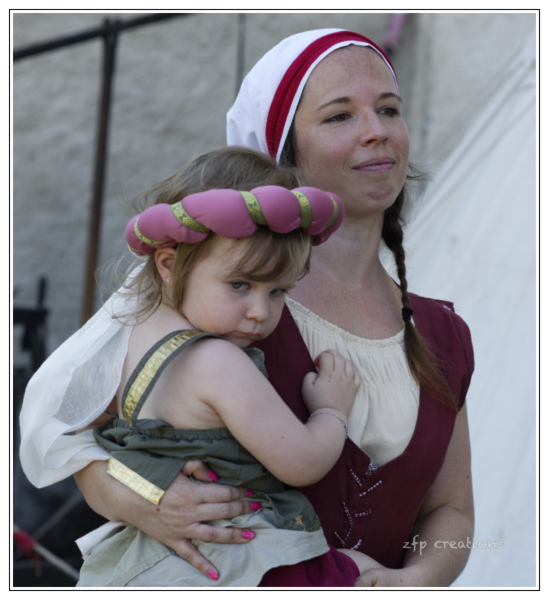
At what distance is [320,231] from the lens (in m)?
1.16

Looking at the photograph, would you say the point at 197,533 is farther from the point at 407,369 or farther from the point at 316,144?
the point at 316,144

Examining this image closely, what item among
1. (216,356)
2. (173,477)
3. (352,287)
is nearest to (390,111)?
(352,287)

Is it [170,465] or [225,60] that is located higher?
[225,60]

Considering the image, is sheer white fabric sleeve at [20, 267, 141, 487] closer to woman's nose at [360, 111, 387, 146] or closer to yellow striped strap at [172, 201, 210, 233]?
yellow striped strap at [172, 201, 210, 233]

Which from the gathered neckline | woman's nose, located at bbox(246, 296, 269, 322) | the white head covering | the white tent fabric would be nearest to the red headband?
the white head covering

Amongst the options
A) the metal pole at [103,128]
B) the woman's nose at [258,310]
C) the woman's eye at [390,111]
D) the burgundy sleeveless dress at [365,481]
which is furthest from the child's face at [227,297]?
the metal pole at [103,128]

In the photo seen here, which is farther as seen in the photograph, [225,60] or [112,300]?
[225,60]

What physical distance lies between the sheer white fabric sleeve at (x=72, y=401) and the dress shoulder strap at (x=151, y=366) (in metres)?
0.08

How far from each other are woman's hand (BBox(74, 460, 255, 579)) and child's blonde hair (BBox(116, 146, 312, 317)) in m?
0.31

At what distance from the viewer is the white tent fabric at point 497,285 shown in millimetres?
2311

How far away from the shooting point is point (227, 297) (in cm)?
110

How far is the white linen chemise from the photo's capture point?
1312mm

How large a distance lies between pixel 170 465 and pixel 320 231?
47 cm

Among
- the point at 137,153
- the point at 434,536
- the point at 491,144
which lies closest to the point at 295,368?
the point at 434,536
